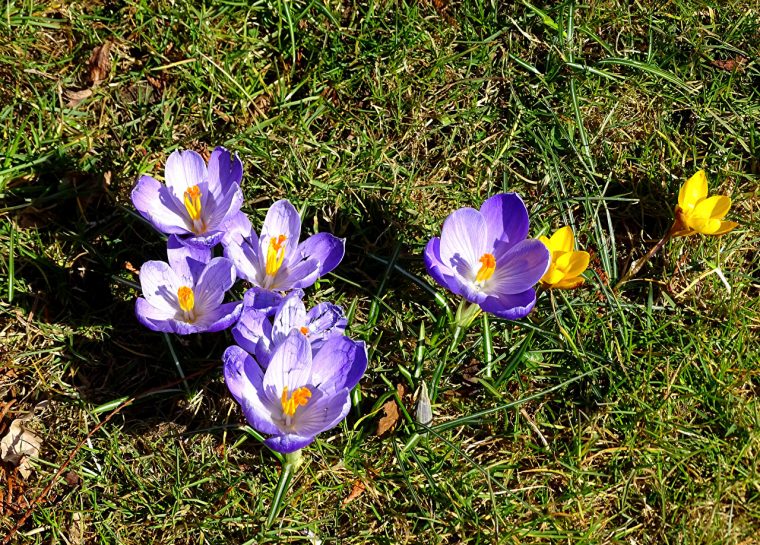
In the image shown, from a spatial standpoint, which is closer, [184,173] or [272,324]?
[272,324]

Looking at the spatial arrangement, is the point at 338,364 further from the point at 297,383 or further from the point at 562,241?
the point at 562,241

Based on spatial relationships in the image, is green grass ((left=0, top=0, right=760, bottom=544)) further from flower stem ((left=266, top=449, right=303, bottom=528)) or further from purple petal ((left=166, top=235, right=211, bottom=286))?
purple petal ((left=166, top=235, right=211, bottom=286))

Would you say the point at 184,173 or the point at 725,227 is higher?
the point at 184,173

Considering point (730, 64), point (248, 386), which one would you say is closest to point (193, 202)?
point (248, 386)

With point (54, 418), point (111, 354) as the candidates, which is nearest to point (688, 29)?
point (111, 354)

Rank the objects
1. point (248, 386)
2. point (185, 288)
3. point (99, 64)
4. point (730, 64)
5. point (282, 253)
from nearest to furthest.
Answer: point (248, 386)
point (185, 288)
point (282, 253)
point (99, 64)
point (730, 64)

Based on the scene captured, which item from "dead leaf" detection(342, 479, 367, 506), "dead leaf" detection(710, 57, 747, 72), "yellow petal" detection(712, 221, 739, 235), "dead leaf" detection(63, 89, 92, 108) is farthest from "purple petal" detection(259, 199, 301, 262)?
"dead leaf" detection(710, 57, 747, 72)

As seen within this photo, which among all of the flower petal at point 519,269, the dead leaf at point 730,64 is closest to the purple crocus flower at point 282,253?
the flower petal at point 519,269
